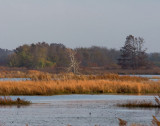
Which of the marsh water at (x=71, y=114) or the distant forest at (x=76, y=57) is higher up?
the distant forest at (x=76, y=57)

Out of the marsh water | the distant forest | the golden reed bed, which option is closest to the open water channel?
the marsh water

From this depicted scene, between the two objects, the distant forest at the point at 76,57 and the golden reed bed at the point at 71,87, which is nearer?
the golden reed bed at the point at 71,87

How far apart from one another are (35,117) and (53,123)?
6.16 ft

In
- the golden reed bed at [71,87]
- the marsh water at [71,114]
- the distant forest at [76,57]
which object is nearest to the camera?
the marsh water at [71,114]

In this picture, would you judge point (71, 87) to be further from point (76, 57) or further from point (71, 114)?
point (76, 57)

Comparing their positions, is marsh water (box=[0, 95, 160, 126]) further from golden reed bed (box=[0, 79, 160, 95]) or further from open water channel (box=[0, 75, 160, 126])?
golden reed bed (box=[0, 79, 160, 95])

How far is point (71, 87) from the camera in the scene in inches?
1182

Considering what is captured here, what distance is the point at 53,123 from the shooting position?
15.8m

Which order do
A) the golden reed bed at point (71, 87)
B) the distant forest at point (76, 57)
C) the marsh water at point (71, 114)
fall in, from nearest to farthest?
the marsh water at point (71, 114), the golden reed bed at point (71, 87), the distant forest at point (76, 57)

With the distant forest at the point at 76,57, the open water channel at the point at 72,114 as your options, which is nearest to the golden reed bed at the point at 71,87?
the open water channel at the point at 72,114

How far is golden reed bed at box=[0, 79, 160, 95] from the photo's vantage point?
28219 mm

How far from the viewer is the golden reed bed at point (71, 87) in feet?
92.6

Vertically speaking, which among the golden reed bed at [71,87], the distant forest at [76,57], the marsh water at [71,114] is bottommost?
the marsh water at [71,114]

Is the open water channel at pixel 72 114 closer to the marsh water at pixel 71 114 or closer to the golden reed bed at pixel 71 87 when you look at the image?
the marsh water at pixel 71 114
